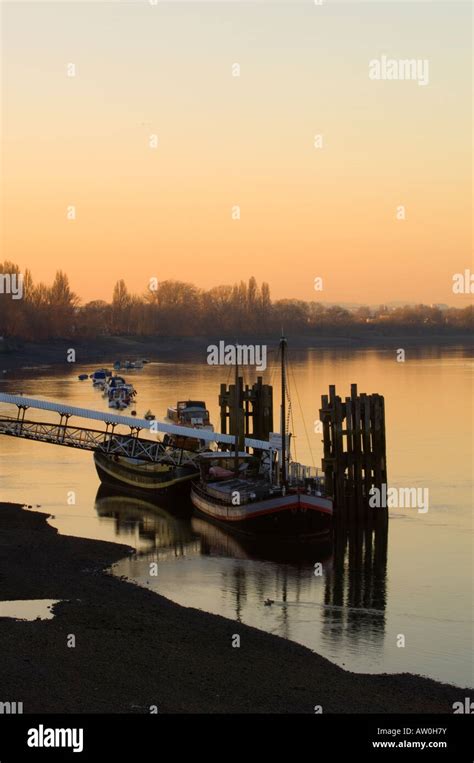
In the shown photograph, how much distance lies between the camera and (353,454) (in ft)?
167

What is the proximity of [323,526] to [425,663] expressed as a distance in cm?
1567

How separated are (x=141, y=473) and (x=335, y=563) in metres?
16.6

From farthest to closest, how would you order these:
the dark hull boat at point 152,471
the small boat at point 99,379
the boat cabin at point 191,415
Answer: the small boat at point 99,379 → the boat cabin at point 191,415 → the dark hull boat at point 152,471

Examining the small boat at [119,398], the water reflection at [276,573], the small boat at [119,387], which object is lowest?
the water reflection at [276,573]

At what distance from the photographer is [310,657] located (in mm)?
29641

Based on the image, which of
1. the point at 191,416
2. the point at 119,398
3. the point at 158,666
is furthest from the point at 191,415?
→ the point at 158,666

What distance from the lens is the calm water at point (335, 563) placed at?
3275cm

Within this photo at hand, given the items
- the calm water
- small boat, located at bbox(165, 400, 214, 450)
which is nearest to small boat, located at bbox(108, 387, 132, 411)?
small boat, located at bbox(165, 400, 214, 450)

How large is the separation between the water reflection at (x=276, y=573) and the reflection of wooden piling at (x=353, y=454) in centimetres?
170

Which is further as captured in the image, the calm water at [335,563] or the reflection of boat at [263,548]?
the reflection of boat at [263,548]

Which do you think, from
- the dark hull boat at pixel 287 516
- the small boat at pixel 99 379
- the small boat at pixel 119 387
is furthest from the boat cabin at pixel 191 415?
the small boat at pixel 99 379

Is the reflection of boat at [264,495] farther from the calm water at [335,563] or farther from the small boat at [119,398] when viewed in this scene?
the small boat at [119,398]

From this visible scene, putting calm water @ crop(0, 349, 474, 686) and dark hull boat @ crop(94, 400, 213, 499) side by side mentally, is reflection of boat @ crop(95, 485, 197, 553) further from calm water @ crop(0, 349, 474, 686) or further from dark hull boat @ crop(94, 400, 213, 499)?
dark hull boat @ crop(94, 400, 213, 499)
